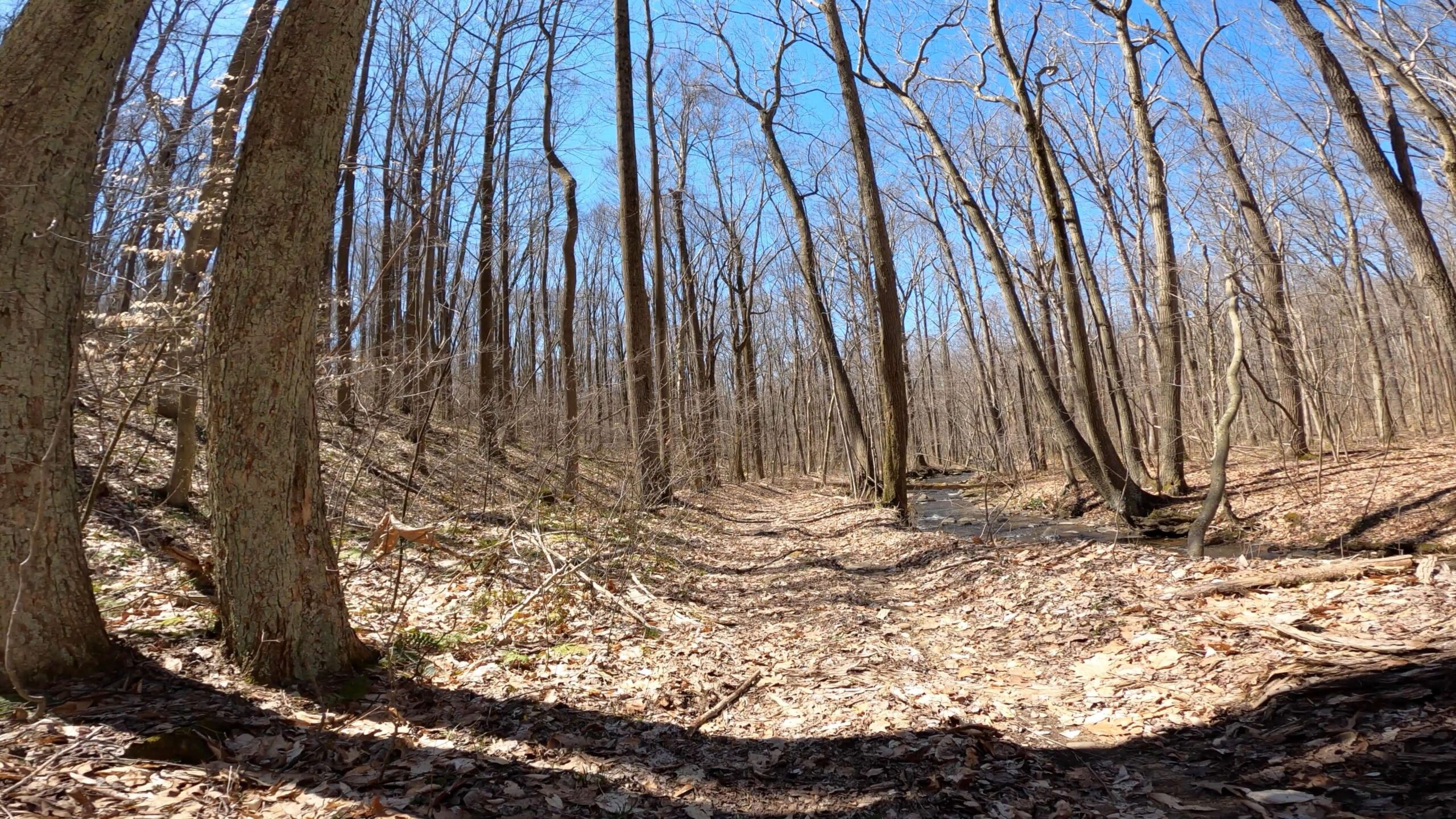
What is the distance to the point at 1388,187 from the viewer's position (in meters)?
8.23

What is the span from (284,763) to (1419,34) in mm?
16949

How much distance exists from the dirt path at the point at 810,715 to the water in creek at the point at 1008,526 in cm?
268

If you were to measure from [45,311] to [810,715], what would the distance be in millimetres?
4329

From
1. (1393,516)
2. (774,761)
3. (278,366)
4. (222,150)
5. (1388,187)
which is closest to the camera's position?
(774,761)

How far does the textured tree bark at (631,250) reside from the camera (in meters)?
11.5

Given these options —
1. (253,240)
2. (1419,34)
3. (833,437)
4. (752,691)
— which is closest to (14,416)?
(253,240)

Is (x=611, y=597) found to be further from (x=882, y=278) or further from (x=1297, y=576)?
(x=882, y=278)

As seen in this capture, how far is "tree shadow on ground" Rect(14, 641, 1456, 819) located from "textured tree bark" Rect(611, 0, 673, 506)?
25.9 ft

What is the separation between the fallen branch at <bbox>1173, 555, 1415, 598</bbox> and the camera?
4.29 metres

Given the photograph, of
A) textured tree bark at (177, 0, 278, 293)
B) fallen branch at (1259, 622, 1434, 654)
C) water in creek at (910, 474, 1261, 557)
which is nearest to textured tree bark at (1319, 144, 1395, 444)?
water in creek at (910, 474, 1261, 557)

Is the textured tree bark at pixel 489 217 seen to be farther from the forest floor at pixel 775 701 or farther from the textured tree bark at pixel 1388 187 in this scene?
the textured tree bark at pixel 1388 187

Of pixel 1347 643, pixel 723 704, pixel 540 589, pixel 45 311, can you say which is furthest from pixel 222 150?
pixel 1347 643

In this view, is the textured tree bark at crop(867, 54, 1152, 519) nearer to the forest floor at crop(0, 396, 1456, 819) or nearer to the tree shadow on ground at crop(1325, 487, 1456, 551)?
the tree shadow on ground at crop(1325, 487, 1456, 551)

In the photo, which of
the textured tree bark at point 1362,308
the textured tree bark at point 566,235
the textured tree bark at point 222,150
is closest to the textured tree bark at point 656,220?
the textured tree bark at point 566,235
